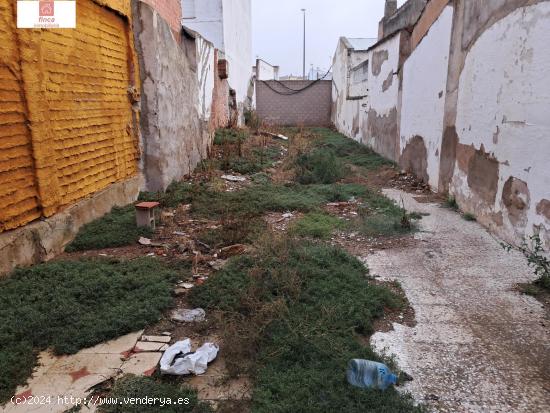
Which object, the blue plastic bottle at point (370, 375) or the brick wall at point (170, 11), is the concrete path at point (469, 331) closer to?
the blue plastic bottle at point (370, 375)

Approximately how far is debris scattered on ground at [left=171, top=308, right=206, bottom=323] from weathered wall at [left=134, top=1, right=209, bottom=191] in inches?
128

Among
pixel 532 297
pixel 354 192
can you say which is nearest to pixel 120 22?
pixel 354 192

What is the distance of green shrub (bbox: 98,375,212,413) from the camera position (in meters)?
1.93

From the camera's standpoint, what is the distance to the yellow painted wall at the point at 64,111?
3.23 m

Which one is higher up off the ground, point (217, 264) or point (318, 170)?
point (318, 170)

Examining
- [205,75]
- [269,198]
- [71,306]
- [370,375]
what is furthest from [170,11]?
[370,375]

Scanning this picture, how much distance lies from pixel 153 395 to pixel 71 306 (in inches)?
43.4

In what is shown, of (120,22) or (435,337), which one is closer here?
(435,337)

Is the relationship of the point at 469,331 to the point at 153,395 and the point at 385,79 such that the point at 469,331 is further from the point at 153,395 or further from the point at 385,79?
the point at 385,79

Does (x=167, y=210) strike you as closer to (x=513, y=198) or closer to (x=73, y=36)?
(x=73, y=36)

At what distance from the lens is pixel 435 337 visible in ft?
8.44

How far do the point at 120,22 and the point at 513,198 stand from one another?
4.89 meters

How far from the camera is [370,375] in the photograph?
209cm

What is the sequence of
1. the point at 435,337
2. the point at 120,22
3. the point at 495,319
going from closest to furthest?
the point at 435,337 < the point at 495,319 < the point at 120,22
